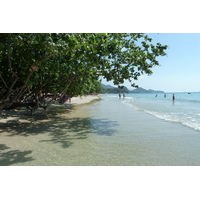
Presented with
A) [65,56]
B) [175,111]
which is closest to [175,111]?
[175,111]

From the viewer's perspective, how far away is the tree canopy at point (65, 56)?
7.19 m

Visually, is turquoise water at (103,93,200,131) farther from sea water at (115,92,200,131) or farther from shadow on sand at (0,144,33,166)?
shadow on sand at (0,144,33,166)

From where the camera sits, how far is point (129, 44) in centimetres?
1162

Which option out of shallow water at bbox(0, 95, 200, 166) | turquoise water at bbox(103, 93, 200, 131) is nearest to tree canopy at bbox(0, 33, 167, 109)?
shallow water at bbox(0, 95, 200, 166)

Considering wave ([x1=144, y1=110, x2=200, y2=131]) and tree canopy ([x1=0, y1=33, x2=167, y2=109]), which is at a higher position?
tree canopy ([x1=0, y1=33, x2=167, y2=109])

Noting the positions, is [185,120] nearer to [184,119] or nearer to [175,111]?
[184,119]

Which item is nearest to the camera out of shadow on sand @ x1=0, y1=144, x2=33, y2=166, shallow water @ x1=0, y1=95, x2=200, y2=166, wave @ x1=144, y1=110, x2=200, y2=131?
shadow on sand @ x1=0, y1=144, x2=33, y2=166

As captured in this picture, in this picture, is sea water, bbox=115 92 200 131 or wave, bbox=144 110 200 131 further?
sea water, bbox=115 92 200 131

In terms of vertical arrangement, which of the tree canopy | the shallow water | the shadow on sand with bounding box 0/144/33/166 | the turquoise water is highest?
the tree canopy

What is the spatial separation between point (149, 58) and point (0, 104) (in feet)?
31.2

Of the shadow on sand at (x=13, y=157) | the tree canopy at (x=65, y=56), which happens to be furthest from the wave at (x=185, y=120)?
the shadow on sand at (x=13, y=157)

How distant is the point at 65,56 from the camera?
1032 cm

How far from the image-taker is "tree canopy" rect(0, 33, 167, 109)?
719cm

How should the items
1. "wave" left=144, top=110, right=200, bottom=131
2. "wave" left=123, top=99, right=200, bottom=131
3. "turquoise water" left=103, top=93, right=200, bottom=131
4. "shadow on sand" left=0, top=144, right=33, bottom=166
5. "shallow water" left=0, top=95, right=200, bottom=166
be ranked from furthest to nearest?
"turquoise water" left=103, top=93, right=200, bottom=131
"wave" left=123, top=99, right=200, bottom=131
"wave" left=144, top=110, right=200, bottom=131
"shallow water" left=0, top=95, right=200, bottom=166
"shadow on sand" left=0, top=144, right=33, bottom=166
